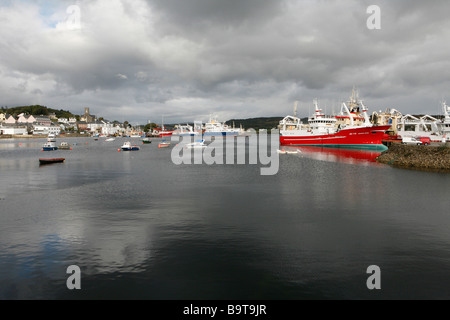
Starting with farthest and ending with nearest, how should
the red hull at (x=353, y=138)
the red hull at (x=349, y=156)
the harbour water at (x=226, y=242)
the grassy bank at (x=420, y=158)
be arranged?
1. the red hull at (x=353, y=138)
2. the red hull at (x=349, y=156)
3. the grassy bank at (x=420, y=158)
4. the harbour water at (x=226, y=242)

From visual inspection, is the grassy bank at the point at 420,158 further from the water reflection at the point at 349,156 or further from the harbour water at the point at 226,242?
the harbour water at the point at 226,242

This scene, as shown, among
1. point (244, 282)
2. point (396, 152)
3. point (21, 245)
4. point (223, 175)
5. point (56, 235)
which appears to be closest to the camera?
point (244, 282)

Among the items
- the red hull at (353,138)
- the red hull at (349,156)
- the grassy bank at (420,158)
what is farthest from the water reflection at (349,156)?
the grassy bank at (420,158)

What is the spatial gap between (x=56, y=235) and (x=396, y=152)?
199ft

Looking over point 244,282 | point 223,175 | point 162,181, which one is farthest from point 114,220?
point 223,175

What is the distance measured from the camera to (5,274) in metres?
13.0

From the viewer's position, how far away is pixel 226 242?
16.7m

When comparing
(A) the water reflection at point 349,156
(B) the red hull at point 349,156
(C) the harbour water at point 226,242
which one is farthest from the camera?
(B) the red hull at point 349,156

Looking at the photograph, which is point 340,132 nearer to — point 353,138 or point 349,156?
point 353,138

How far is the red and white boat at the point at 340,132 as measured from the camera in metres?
82.0

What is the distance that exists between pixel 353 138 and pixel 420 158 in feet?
130

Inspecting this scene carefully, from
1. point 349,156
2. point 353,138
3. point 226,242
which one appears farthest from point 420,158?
point 226,242

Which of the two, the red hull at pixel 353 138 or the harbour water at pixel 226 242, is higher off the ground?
the red hull at pixel 353 138
